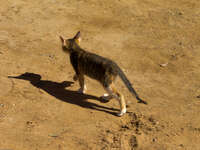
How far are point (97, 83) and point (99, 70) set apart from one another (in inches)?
63.3

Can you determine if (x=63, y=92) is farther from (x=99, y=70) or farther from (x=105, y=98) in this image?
(x=99, y=70)

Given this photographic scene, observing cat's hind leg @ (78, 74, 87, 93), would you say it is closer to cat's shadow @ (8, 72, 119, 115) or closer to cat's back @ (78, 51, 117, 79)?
cat's shadow @ (8, 72, 119, 115)

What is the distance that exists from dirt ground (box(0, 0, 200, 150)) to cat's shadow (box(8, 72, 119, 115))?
1.0 inches

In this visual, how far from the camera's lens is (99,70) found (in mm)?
8133

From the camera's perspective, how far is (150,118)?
8.17m

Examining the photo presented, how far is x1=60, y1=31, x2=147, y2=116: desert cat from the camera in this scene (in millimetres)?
7949

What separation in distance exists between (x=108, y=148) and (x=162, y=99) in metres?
2.33

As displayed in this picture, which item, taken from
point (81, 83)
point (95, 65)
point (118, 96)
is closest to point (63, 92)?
point (81, 83)

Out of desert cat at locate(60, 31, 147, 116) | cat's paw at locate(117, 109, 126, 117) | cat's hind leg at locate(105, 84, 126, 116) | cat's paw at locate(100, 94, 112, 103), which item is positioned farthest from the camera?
cat's paw at locate(100, 94, 112, 103)

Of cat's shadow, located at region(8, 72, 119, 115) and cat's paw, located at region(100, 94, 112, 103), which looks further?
cat's paw, located at region(100, 94, 112, 103)

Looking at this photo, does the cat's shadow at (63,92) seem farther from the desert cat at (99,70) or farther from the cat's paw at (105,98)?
the desert cat at (99,70)

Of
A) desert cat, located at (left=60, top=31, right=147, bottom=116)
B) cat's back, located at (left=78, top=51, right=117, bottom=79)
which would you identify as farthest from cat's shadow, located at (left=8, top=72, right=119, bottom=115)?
cat's back, located at (left=78, top=51, right=117, bottom=79)

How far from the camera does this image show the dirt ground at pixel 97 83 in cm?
766

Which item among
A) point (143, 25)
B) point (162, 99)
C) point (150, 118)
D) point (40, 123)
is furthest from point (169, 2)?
point (40, 123)
